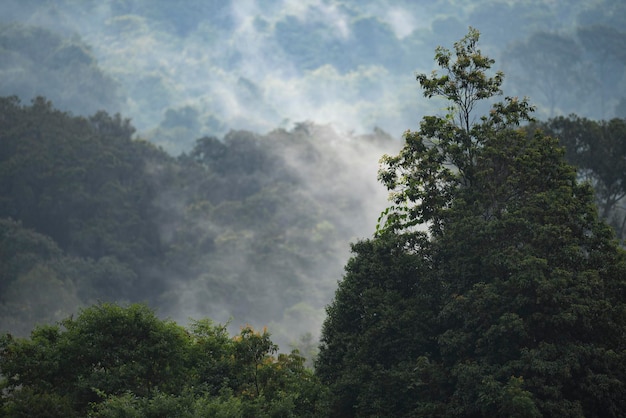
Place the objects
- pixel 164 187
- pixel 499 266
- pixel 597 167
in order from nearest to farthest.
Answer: pixel 499 266, pixel 597 167, pixel 164 187

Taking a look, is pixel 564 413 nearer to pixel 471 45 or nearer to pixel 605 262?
pixel 605 262

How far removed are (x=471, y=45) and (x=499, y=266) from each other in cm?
645

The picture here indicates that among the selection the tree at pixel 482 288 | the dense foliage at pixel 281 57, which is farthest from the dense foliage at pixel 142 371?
the dense foliage at pixel 281 57

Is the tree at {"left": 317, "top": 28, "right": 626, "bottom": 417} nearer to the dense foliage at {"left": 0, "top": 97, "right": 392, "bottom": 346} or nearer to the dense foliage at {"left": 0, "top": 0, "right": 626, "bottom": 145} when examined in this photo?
the dense foliage at {"left": 0, "top": 97, "right": 392, "bottom": 346}

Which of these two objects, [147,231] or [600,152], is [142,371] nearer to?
[600,152]

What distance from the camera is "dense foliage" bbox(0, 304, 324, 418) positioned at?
18922mm

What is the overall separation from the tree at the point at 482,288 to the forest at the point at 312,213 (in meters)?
0.07

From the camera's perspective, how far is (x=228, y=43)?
6969 inches

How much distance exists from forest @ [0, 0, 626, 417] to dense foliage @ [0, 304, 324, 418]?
67 millimetres

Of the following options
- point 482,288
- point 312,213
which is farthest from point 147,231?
point 482,288

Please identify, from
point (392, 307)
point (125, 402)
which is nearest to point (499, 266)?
point (392, 307)

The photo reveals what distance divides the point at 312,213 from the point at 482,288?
6015cm

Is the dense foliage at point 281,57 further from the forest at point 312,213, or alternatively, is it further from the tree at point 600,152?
the tree at point 600,152

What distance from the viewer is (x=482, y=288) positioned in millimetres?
20188
